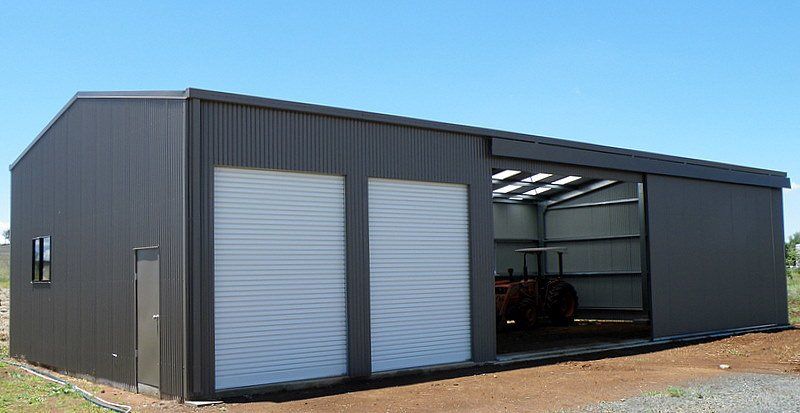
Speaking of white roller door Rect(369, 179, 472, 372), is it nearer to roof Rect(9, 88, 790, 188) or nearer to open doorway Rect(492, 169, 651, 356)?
roof Rect(9, 88, 790, 188)

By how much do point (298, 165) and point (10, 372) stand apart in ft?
22.7

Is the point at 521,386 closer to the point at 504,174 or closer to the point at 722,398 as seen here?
the point at 722,398

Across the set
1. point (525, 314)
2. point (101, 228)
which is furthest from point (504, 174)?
point (101, 228)

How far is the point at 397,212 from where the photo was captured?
40.8 ft

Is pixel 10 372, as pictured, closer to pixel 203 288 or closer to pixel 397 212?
pixel 203 288

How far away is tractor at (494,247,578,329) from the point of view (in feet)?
64.4

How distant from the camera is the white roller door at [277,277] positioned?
1042 cm

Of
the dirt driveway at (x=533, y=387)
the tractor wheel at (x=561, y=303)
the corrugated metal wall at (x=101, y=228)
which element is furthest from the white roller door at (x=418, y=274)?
the tractor wheel at (x=561, y=303)

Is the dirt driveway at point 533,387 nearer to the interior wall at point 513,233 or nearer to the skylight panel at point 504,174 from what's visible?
the skylight panel at point 504,174

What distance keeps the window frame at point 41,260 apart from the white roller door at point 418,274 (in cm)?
651

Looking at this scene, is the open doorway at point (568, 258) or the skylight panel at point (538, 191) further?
the skylight panel at point (538, 191)

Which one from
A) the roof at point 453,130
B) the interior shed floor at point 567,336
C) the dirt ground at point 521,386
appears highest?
the roof at point 453,130

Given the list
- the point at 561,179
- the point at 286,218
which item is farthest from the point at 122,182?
the point at 561,179

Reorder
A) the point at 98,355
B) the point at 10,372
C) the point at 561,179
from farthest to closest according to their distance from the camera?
the point at 561,179, the point at 10,372, the point at 98,355
